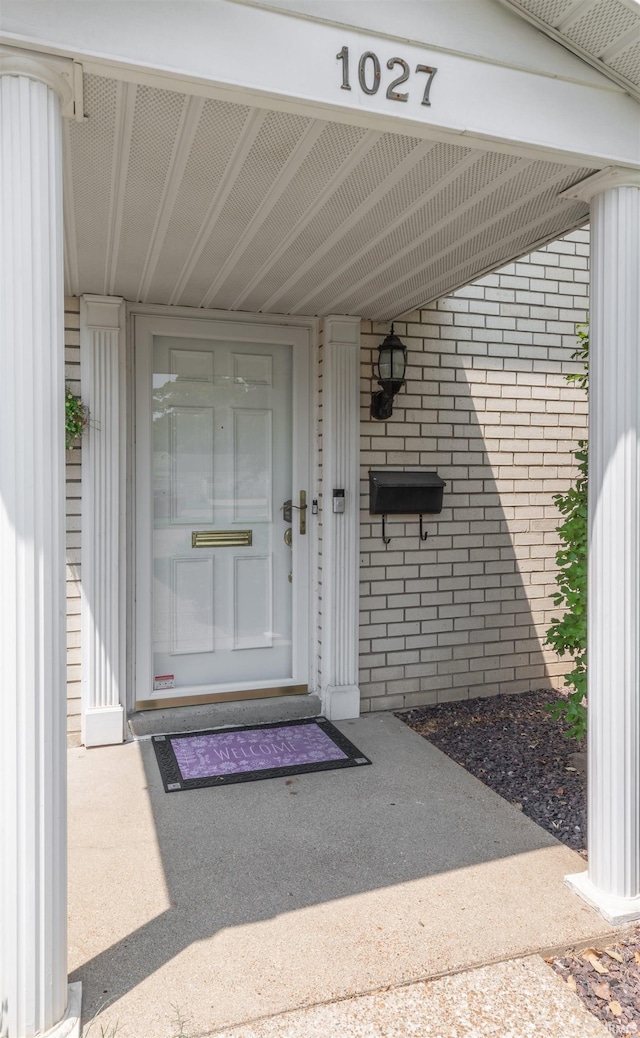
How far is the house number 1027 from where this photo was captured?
1.81 meters

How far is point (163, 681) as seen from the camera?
374cm

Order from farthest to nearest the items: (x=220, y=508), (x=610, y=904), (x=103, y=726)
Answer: (x=220, y=508) → (x=103, y=726) → (x=610, y=904)

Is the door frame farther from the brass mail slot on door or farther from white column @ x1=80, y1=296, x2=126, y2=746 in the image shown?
the brass mail slot on door

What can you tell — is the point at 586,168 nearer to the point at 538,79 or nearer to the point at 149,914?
the point at 538,79

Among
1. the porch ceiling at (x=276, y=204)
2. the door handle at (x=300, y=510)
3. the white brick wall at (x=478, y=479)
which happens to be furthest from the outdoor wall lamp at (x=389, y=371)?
the door handle at (x=300, y=510)

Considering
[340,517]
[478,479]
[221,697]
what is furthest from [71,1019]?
[478,479]

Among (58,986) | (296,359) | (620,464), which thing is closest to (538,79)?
(620,464)

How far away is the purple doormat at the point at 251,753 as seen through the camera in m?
3.13

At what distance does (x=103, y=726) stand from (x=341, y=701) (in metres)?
1.28

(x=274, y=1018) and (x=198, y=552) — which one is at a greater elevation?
(x=198, y=552)

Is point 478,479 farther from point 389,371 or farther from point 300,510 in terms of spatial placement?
point 300,510

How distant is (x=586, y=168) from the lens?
2.15 m

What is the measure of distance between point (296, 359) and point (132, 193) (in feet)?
5.64

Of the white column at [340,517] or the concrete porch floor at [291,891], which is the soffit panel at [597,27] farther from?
the concrete porch floor at [291,891]
